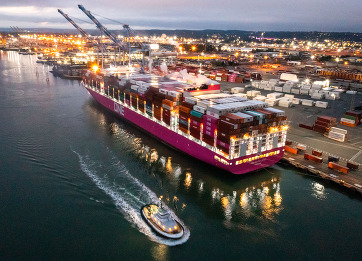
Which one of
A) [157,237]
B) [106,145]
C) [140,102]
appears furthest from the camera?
[140,102]

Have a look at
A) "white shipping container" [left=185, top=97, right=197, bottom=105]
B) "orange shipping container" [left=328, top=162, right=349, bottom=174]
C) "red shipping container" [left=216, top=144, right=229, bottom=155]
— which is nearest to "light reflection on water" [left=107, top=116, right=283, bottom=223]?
"red shipping container" [left=216, top=144, right=229, bottom=155]

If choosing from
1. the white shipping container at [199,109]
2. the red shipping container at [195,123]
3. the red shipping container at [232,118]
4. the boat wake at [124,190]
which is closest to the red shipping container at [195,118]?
the red shipping container at [195,123]

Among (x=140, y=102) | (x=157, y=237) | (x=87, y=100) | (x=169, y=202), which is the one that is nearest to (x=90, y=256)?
(x=157, y=237)

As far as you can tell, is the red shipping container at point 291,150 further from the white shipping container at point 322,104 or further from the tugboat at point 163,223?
the white shipping container at point 322,104

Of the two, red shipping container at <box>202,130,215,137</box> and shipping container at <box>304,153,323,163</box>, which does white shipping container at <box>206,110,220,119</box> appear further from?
shipping container at <box>304,153,323,163</box>

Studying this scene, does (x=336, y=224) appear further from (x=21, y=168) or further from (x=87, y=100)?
(x=87, y=100)

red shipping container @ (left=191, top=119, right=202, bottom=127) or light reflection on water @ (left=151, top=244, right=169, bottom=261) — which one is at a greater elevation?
red shipping container @ (left=191, top=119, right=202, bottom=127)

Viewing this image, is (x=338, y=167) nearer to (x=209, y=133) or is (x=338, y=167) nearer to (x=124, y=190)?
(x=209, y=133)
